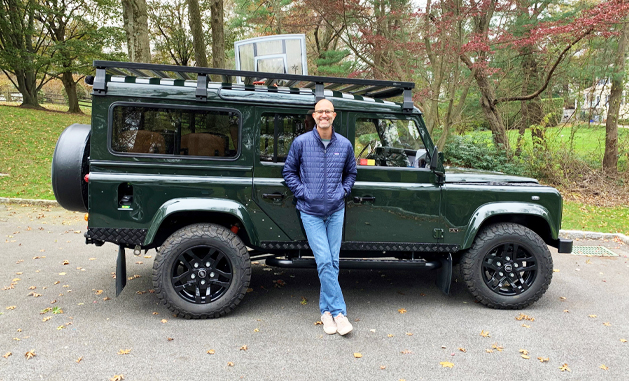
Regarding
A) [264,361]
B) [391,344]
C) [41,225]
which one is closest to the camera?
[264,361]

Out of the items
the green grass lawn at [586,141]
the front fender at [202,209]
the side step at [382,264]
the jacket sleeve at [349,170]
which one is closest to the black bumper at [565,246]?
the side step at [382,264]

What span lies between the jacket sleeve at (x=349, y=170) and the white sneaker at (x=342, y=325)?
3.61ft

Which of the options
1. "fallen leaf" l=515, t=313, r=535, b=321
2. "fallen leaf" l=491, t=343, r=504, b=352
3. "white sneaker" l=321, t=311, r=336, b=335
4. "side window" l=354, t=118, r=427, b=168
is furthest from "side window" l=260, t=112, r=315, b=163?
"fallen leaf" l=515, t=313, r=535, b=321

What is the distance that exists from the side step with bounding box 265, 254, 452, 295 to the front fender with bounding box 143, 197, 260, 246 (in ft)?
1.28

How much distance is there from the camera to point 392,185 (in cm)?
434

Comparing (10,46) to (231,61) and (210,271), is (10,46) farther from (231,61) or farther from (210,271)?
(210,271)

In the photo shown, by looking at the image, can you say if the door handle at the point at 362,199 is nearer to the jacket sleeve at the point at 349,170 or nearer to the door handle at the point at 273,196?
the jacket sleeve at the point at 349,170

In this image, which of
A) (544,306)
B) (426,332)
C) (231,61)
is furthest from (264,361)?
(231,61)

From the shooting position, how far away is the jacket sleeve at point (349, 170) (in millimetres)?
4082

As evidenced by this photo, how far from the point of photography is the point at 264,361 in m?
3.37

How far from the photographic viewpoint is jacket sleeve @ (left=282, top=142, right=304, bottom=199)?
13.1 ft

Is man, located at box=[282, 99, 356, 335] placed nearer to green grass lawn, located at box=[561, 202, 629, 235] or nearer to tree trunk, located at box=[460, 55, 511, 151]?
green grass lawn, located at box=[561, 202, 629, 235]

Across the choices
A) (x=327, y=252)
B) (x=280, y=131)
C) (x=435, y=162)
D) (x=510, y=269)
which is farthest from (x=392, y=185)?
(x=510, y=269)

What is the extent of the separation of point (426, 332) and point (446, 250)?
0.89 meters
